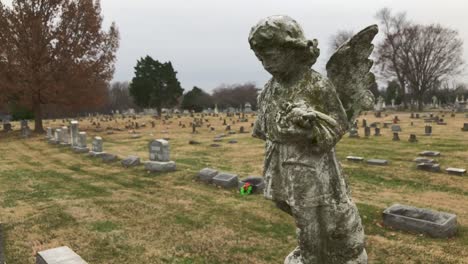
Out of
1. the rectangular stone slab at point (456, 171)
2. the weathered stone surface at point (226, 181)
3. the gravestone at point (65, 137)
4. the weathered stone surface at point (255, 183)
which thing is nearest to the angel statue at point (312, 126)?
the weathered stone surface at point (255, 183)

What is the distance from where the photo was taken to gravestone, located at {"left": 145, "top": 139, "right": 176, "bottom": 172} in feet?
45.2

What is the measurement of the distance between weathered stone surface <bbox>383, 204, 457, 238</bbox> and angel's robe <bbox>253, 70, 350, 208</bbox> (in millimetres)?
5340

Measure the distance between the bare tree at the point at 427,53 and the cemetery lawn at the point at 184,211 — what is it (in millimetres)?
42592

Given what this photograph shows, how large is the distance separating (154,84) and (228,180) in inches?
1833

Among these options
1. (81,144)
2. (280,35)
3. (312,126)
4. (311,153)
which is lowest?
(81,144)

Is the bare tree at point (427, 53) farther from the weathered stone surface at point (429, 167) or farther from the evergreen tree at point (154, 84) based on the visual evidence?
the weathered stone surface at point (429, 167)

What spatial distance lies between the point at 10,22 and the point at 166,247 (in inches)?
1137

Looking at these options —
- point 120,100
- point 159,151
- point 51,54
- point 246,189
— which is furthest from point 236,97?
point 246,189

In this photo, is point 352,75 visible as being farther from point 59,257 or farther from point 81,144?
point 81,144

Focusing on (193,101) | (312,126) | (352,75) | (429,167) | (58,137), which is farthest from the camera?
(193,101)

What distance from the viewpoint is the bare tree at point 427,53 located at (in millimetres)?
54594

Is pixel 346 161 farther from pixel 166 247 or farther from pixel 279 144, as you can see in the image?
pixel 279 144

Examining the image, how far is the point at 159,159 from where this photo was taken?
14.0m

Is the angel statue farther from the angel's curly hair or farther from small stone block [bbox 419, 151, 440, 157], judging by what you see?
small stone block [bbox 419, 151, 440, 157]
